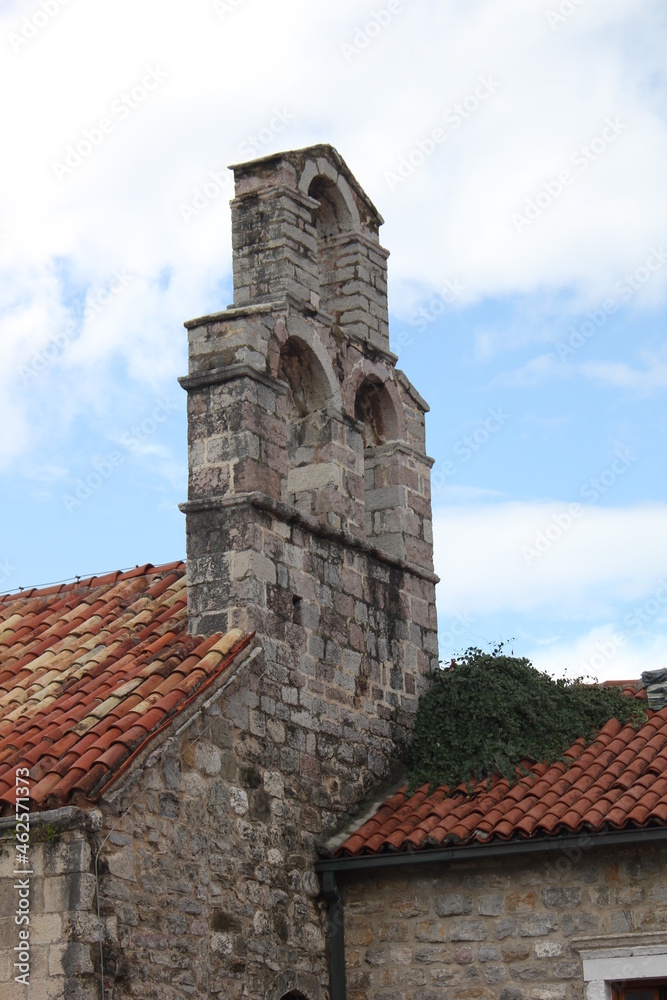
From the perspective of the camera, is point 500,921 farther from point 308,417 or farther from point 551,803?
point 308,417

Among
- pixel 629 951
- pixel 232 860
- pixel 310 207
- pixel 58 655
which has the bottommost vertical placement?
pixel 629 951

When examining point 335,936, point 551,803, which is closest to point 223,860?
point 335,936

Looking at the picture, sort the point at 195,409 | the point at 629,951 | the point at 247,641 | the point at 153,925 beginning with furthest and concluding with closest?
the point at 195,409 < the point at 247,641 < the point at 629,951 < the point at 153,925

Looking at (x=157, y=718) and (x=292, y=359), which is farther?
(x=292, y=359)

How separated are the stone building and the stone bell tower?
0.07ft

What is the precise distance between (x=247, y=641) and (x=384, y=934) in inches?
87.1

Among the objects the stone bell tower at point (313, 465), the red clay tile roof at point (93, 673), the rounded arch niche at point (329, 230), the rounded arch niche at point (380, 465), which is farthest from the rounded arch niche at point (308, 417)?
the red clay tile roof at point (93, 673)

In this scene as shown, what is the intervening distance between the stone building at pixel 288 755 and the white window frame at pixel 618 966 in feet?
0.06

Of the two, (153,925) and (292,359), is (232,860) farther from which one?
(292,359)

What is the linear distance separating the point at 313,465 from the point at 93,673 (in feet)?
8.26

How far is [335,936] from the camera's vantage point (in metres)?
10.0

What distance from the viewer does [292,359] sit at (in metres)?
11.4

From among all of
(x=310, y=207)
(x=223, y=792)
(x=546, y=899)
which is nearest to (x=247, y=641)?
(x=223, y=792)

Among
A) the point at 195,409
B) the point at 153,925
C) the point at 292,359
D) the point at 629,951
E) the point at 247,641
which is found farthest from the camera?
the point at 292,359
